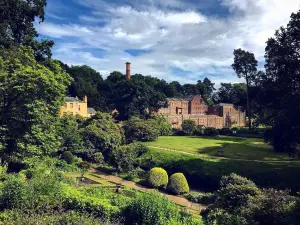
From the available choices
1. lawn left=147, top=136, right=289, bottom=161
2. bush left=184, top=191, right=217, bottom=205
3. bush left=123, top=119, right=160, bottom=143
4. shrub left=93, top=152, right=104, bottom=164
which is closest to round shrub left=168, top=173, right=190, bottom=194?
bush left=184, top=191, right=217, bottom=205

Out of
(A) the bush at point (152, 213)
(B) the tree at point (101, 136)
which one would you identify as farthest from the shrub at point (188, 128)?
(A) the bush at point (152, 213)

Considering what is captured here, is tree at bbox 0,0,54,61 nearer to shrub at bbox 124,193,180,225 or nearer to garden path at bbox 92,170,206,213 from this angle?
garden path at bbox 92,170,206,213

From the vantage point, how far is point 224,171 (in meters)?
27.3

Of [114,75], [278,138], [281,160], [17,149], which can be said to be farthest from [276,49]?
[114,75]

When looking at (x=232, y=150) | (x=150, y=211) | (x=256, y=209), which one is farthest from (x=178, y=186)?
(x=150, y=211)

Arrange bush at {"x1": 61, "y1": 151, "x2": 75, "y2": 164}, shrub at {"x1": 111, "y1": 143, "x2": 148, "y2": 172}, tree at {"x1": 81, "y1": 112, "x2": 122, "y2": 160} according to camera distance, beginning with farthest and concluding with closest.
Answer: tree at {"x1": 81, "y1": 112, "x2": 122, "y2": 160}, bush at {"x1": 61, "y1": 151, "x2": 75, "y2": 164}, shrub at {"x1": 111, "y1": 143, "x2": 148, "y2": 172}

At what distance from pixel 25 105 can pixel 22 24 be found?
37.1 ft

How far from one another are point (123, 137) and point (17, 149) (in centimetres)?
2320

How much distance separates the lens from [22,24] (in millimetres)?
25609

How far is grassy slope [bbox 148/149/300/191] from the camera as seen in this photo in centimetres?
2478

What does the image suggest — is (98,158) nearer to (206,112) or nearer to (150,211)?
(150,211)

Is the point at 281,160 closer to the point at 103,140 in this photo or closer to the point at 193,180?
the point at 193,180

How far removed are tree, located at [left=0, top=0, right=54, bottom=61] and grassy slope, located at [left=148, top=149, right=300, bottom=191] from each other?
56.6 feet

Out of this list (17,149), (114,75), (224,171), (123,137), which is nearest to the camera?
(17,149)
